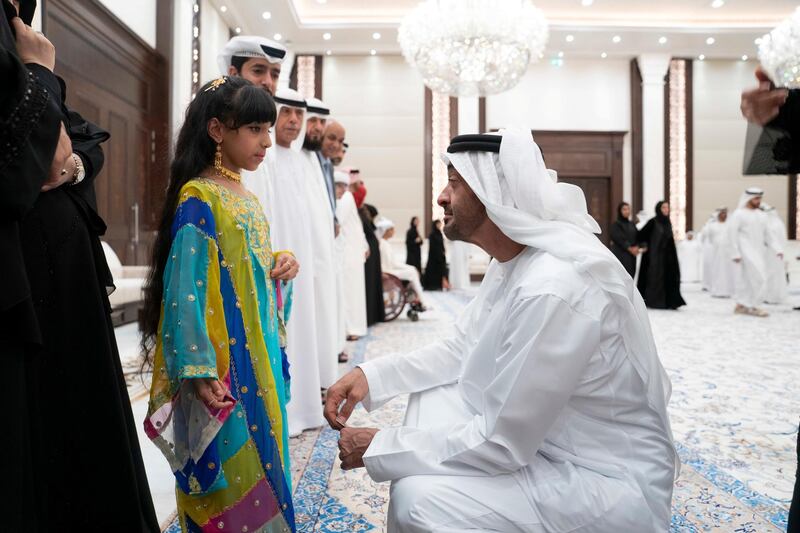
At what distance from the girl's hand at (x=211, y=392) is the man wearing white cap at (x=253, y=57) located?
1523mm

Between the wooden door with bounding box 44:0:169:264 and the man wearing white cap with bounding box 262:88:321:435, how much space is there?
9.87 ft

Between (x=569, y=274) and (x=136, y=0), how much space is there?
7645 millimetres

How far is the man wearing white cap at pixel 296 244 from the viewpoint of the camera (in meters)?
2.82

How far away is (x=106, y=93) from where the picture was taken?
672 cm

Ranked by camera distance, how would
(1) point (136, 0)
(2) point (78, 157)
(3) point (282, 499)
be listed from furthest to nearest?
(1) point (136, 0)
(3) point (282, 499)
(2) point (78, 157)

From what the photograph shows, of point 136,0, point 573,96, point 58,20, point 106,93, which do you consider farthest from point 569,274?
point 573,96

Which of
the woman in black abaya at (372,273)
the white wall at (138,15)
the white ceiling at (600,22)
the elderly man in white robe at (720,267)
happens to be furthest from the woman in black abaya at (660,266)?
the white wall at (138,15)

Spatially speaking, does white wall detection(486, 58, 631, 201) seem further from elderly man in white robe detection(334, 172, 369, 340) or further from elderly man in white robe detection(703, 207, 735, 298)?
elderly man in white robe detection(334, 172, 369, 340)

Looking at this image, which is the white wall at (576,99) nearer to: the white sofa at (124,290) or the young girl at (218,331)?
the white sofa at (124,290)

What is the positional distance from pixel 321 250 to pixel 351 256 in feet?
6.91

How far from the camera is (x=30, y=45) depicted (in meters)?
1.06

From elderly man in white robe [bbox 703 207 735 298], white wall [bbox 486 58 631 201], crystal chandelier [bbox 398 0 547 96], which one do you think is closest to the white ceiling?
white wall [bbox 486 58 631 201]

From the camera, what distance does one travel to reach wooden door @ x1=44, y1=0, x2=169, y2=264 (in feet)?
19.7

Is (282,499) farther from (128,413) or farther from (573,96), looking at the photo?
(573,96)
